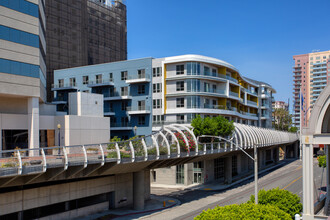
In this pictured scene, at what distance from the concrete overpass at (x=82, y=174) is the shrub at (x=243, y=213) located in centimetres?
1130

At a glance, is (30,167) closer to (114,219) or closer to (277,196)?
(114,219)

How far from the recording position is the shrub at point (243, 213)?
17.3m

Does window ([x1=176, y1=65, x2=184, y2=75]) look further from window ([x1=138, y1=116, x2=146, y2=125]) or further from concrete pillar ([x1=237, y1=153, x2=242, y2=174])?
concrete pillar ([x1=237, y1=153, x2=242, y2=174])

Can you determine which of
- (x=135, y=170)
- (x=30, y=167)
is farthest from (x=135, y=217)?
(x=30, y=167)

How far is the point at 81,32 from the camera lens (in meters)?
80.6

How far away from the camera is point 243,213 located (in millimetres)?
17688

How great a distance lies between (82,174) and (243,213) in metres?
15.3

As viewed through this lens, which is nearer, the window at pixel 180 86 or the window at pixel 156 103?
the window at pixel 180 86

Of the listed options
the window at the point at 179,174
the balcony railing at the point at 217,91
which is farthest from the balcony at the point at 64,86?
the window at the point at 179,174

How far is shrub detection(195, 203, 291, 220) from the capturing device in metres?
17.3

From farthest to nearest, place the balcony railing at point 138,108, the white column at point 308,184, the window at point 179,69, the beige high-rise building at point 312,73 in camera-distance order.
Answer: the beige high-rise building at point 312,73, the balcony railing at point 138,108, the window at point 179,69, the white column at point 308,184

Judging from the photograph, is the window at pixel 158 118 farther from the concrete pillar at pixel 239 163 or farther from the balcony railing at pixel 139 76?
the concrete pillar at pixel 239 163

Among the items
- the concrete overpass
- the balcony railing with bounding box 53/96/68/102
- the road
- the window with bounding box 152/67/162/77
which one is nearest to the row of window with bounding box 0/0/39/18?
the concrete overpass

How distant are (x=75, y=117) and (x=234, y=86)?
42.3 metres
